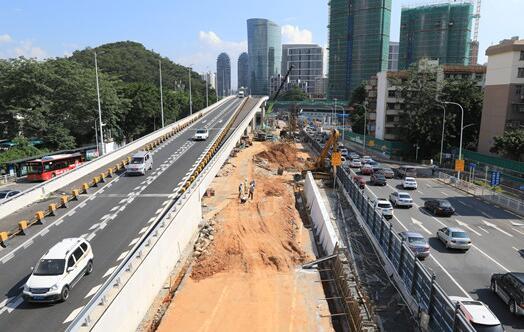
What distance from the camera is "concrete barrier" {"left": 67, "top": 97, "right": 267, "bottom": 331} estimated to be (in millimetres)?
Result: 14575

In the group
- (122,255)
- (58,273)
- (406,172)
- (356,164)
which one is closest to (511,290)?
(122,255)

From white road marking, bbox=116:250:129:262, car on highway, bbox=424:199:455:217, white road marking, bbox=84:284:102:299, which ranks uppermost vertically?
white road marking, bbox=116:250:129:262

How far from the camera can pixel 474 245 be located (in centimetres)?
2683

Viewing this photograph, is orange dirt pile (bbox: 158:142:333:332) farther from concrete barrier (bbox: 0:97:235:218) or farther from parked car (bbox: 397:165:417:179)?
parked car (bbox: 397:165:417:179)

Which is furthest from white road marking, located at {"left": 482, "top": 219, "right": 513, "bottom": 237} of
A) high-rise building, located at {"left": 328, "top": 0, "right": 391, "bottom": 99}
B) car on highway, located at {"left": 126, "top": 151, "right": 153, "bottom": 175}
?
high-rise building, located at {"left": 328, "top": 0, "right": 391, "bottom": 99}

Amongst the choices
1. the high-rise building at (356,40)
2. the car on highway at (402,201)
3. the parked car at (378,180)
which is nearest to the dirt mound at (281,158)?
the parked car at (378,180)

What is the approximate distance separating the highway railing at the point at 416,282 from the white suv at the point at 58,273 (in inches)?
555

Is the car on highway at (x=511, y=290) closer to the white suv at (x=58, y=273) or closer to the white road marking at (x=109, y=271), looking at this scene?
the white road marking at (x=109, y=271)

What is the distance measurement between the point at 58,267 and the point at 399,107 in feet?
250

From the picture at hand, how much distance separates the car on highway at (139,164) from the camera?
35469 millimetres

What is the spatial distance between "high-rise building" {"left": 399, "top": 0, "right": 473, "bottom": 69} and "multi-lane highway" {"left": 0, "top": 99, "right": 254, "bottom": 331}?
131893 millimetres

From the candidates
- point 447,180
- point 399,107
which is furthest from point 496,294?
point 399,107

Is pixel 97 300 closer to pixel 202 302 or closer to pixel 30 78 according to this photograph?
pixel 202 302

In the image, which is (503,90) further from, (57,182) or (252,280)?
(57,182)
